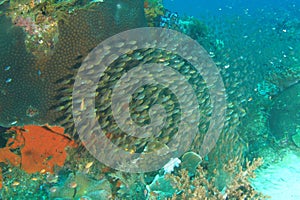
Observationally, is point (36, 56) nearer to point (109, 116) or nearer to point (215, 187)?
point (109, 116)

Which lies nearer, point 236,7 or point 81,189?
point 81,189

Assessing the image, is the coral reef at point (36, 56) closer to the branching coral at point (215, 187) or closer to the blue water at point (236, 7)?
the branching coral at point (215, 187)

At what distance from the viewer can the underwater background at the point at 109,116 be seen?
533cm

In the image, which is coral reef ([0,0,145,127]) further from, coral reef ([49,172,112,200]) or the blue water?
the blue water

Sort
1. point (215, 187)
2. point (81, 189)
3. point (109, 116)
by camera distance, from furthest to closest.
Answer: point (109, 116), point (81, 189), point (215, 187)

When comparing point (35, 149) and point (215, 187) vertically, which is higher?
point (215, 187)

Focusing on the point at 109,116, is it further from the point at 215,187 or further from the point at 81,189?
the point at 215,187

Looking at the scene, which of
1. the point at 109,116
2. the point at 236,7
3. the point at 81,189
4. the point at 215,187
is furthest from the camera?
the point at 236,7

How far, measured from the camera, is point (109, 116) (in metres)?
5.52

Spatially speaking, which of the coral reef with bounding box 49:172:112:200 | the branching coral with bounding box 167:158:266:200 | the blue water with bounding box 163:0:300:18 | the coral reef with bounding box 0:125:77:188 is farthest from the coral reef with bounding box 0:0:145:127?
the blue water with bounding box 163:0:300:18

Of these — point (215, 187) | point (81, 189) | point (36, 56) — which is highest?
point (36, 56)

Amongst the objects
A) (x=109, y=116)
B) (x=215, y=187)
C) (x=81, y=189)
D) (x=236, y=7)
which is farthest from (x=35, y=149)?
(x=236, y=7)

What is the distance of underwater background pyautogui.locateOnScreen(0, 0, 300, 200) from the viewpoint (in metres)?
5.33

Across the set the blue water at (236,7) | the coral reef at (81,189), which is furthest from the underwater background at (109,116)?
the blue water at (236,7)
